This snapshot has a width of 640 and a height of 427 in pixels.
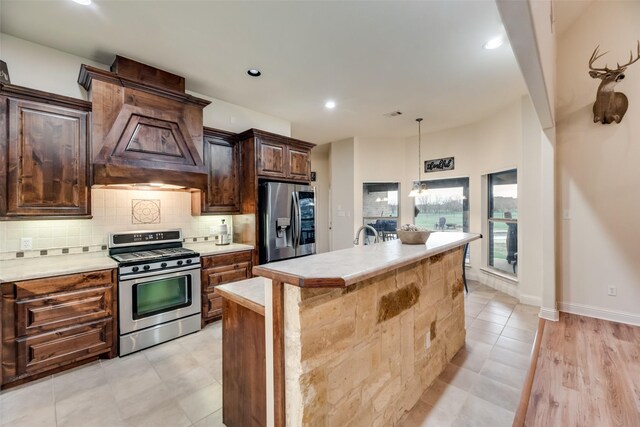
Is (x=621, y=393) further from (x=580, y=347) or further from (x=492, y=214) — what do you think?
(x=492, y=214)

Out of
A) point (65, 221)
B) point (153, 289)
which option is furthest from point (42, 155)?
point (153, 289)

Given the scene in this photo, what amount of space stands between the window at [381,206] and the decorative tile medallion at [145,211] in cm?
413

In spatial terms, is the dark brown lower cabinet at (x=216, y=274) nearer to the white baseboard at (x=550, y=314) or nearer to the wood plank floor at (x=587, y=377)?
the wood plank floor at (x=587, y=377)

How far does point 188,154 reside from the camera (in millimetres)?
3080

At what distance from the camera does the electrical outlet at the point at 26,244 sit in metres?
2.47

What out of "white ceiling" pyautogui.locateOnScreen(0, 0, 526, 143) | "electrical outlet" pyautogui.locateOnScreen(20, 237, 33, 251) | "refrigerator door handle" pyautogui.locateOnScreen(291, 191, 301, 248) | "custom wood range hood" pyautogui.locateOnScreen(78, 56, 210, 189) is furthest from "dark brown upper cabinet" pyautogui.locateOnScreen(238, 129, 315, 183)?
"electrical outlet" pyautogui.locateOnScreen(20, 237, 33, 251)

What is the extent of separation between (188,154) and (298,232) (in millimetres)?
1745

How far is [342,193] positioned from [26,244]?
4.95 metres

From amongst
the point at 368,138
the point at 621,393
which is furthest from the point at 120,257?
the point at 368,138

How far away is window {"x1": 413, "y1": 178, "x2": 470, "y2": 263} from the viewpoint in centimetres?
526

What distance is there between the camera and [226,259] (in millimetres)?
3346

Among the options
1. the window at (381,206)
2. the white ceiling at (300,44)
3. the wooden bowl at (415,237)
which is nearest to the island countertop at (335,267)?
the wooden bowl at (415,237)

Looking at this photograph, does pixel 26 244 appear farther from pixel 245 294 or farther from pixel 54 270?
pixel 245 294

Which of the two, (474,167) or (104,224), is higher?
(474,167)
